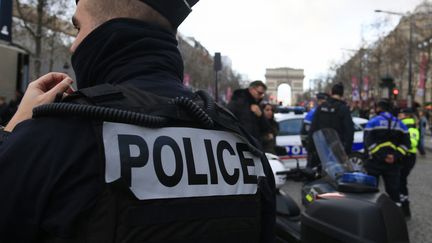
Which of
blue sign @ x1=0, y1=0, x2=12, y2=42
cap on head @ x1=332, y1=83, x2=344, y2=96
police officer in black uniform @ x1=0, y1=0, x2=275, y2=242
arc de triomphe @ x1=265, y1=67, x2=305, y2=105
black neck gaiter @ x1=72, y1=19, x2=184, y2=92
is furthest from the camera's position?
arc de triomphe @ x1=265, y1=67, x2=305, y2=105

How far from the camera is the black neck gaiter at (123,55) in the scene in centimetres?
141

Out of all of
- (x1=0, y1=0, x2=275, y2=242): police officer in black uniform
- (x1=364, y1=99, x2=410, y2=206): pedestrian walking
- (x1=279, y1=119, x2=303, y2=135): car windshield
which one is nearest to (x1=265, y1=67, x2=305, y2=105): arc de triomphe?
(x1=279, y1=119, x2=303, y2=135): car windshield

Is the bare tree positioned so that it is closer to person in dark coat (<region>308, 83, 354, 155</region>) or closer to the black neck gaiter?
person in dark coat (<region>308, 83, 354, 155</region>)

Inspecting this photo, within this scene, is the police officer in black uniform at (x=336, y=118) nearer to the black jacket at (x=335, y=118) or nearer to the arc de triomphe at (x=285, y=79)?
the black jacket at (x=335, y=118)

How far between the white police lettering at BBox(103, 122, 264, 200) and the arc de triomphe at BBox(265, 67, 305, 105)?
104m

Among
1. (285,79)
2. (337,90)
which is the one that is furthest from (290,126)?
(285,79)

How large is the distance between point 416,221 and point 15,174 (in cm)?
703

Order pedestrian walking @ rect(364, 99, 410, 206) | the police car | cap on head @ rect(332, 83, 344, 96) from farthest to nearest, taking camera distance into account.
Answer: the police car, cap on head @ rect(332, 83, 344, 96), pedestrian walking @ rect(364, 99, 410, 206)

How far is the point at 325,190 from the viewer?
437cm

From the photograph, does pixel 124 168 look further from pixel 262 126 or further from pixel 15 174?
pixel 262 126

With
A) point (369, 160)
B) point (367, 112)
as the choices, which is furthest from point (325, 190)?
point (367, 112)

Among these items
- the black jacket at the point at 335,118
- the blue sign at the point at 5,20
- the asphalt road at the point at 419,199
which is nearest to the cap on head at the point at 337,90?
the black jacket at the point at 335,118

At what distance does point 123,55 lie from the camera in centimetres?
141

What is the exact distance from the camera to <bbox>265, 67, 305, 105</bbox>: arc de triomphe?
4265 inches
